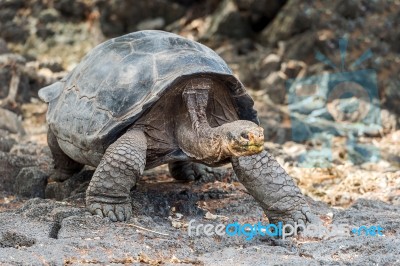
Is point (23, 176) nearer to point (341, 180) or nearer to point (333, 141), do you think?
point (341, 180)

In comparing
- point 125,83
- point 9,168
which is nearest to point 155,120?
point 125,83

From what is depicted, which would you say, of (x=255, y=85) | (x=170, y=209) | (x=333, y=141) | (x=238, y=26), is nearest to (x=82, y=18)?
(x=238, y=26)

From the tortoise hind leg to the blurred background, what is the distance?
1.43 meters

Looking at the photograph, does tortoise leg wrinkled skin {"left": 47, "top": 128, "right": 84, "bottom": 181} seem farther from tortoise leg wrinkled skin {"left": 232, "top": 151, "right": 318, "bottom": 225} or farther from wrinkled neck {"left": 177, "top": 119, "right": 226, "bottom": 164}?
tortoise leg wrinkled skin {"left": 232, "top": 151, "right": 318, "bottom": 225}

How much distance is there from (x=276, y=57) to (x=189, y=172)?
20.1 feet

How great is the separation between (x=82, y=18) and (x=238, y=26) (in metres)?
3.48

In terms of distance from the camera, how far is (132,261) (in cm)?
253

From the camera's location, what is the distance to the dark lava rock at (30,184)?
4.15 m

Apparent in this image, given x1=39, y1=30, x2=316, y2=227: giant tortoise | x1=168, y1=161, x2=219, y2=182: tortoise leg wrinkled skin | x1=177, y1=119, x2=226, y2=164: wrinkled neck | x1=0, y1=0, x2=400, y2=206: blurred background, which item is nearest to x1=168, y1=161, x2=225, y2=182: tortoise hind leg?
x1=168, y1=161, x2=219, y2=182: tortoise leg wrinkled skin

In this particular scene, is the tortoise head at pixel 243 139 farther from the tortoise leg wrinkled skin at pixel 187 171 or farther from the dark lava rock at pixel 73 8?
the dark lava rock at pixel 73 8

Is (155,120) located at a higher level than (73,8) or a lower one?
lower

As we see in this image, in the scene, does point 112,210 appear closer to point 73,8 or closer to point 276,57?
point 276,57

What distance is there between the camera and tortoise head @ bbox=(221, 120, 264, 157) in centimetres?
275

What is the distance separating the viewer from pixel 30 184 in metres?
4.16
